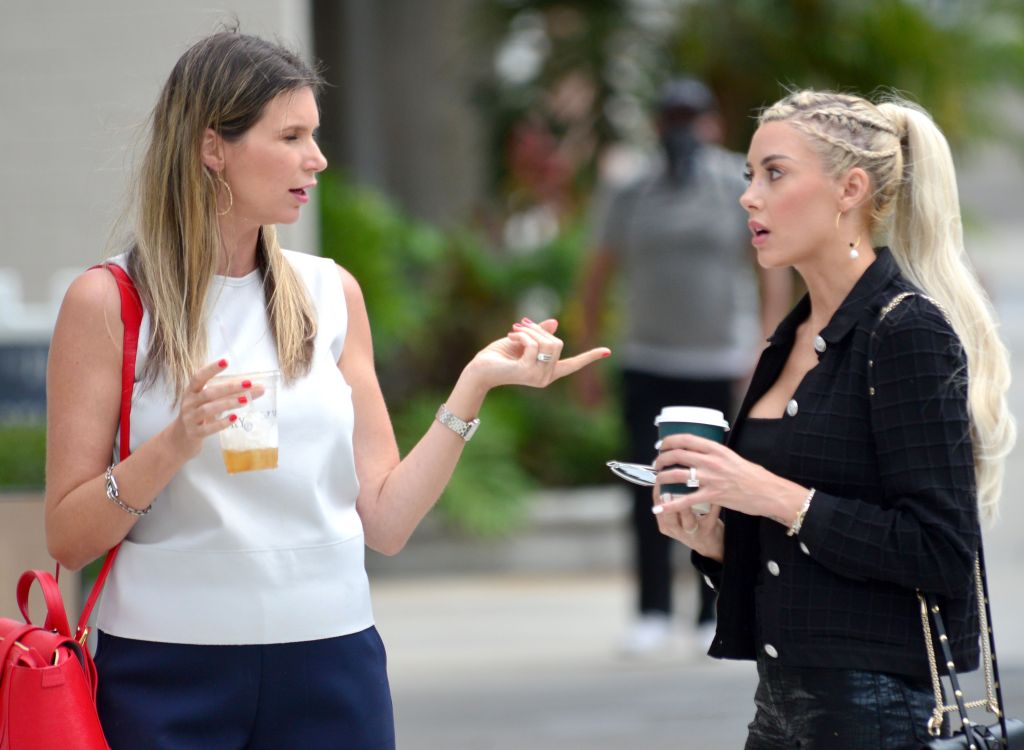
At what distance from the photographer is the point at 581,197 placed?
10.2 meters

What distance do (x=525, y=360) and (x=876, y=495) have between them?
0.61 meters

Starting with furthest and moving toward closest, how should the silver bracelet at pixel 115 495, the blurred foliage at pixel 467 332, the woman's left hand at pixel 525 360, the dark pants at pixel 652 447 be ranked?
the blurred foliage at pixel 467 332 < the dark pants at pixel 652 447 < the woman's left hand at pixel 525 360 < the silver bracelet at pixel 115 495

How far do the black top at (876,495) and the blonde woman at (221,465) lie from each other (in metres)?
0.39

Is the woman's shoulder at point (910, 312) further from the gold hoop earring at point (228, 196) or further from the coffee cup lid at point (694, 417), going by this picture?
the gold hoop earring at point (228, 196)

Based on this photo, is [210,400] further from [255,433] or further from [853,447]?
[853,447]

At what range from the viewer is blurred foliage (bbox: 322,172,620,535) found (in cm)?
830

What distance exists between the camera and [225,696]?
238 centimetres

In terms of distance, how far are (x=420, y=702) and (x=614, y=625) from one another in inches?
55.8

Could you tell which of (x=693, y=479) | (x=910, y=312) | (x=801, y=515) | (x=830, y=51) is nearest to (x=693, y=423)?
(x=693, y=479)

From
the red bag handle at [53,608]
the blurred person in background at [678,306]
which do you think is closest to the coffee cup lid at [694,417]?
the red bag handle at [53,608]

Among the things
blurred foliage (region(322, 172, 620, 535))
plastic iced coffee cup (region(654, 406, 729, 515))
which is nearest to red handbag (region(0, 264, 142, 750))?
plastic iced coffee cup (region(654, 406, 729, 515))

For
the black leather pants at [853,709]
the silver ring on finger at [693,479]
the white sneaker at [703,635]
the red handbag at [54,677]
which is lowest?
the white sneaker at [703,635]

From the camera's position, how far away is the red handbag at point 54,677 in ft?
7.34

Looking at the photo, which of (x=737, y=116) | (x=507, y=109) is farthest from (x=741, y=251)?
(x=507, y=109)
